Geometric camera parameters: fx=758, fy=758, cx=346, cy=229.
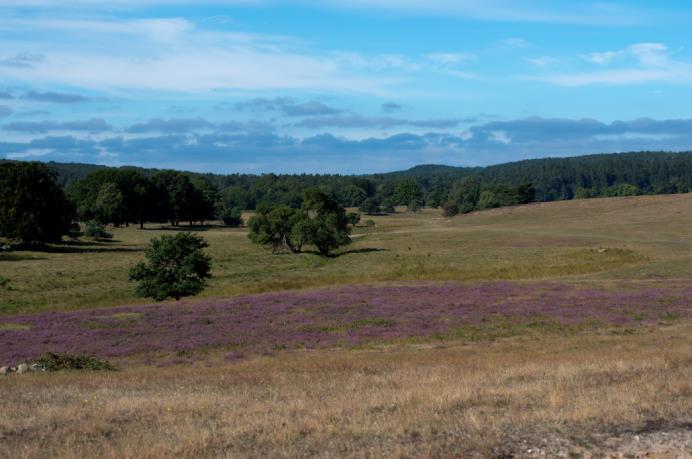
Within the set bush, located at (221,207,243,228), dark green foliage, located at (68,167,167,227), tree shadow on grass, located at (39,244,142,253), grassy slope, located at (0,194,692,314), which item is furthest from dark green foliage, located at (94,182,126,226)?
bush, located at (221,207,243,228)

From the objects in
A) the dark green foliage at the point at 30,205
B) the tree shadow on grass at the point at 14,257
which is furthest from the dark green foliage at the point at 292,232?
the tree shadow on grass at the point at 14,257

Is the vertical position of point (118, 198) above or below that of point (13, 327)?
above

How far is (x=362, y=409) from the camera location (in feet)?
45.5

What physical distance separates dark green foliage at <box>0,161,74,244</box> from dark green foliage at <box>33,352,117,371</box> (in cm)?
7248

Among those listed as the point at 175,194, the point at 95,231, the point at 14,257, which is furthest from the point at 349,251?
the point at 175,194

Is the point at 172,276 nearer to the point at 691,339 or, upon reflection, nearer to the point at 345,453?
the point at 691,339

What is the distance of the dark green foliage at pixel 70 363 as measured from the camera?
2314cm

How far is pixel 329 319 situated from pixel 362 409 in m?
20.8

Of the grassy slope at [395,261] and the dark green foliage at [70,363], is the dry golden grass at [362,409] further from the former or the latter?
the grassy slope at [395,261]

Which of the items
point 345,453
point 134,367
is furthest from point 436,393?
point 134,367

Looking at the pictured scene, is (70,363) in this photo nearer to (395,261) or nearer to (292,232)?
(395,261)

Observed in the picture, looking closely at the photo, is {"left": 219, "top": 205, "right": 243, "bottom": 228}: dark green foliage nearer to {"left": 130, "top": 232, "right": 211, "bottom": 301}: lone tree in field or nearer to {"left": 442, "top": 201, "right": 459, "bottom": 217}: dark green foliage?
{"left": 442, "top": 201, "right": 459, "bottom": 217}: dark green foliage

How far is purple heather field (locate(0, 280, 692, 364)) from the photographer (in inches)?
1136

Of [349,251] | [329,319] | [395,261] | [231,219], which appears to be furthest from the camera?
[231,219]
